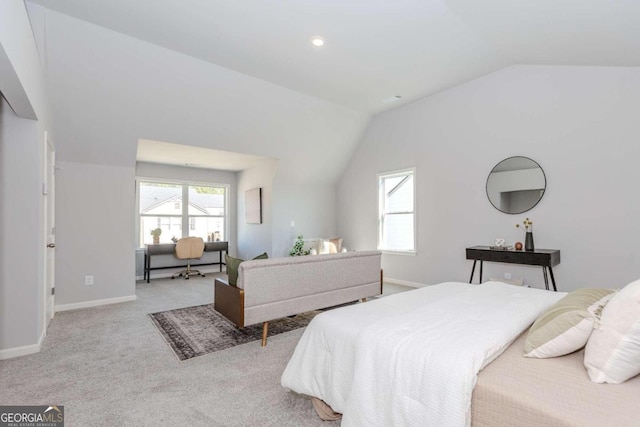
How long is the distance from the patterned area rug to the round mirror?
2921mm

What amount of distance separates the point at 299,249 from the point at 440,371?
498 cm

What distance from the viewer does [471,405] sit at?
1.17 metres

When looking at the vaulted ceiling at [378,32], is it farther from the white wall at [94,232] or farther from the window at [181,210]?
the window at [181,210]

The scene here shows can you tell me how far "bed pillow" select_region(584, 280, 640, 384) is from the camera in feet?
3.62

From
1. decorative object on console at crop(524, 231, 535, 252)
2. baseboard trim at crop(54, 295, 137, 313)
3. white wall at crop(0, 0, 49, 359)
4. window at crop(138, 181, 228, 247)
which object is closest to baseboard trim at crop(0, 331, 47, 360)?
white wall at crop(0, 0, 49, 359)

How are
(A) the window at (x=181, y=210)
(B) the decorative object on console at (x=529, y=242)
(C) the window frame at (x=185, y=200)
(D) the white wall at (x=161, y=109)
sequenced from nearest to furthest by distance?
(D) the white wall at (x=161, y=109) → (B) the decorative object on console at (x=529, y=242) → (C) the window frame at (x=185, y=200) → (A) the window at (x=181, y=210)

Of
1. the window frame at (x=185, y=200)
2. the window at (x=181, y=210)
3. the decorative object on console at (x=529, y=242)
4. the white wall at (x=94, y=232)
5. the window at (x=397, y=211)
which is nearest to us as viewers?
the decorative object on console at (x=529, y=242)

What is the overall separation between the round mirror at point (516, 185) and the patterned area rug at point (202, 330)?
9.58 ft

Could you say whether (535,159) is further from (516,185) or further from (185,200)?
(185,200)

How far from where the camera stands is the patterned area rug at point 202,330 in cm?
290

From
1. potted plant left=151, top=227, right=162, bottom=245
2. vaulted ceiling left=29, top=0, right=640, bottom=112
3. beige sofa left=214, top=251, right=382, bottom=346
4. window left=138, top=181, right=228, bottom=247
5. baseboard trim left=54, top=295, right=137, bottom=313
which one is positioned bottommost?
baseboard trim left=54, top=295, right=137, bottom=313

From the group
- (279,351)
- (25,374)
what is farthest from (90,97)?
(279,351)

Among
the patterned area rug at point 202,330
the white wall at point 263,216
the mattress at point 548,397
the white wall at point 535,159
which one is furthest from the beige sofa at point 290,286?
the white wall at point 263,216

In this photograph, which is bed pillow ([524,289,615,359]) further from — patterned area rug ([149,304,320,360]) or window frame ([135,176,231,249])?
window frame ([135,176,231,249])
